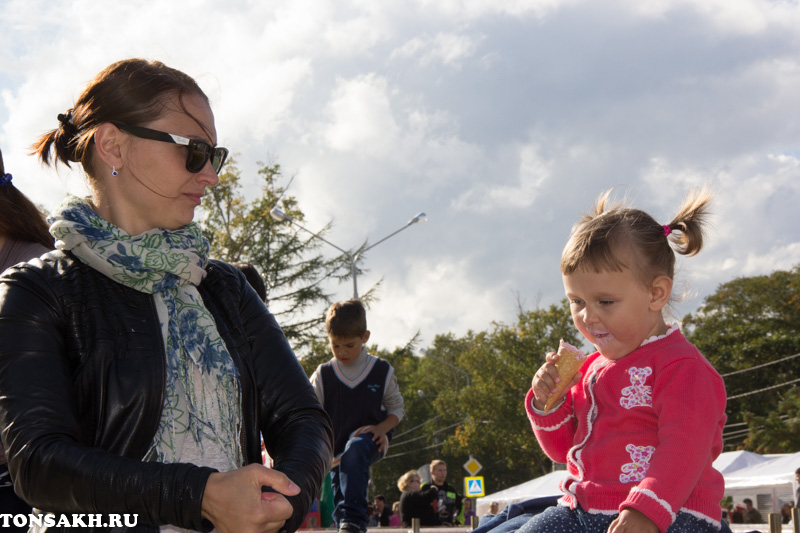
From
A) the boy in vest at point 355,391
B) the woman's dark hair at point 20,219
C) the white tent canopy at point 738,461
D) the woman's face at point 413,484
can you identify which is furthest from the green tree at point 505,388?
the woman's dark hair at point 20,219

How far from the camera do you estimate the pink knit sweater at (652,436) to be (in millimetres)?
2605

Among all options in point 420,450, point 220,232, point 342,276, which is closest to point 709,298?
point 420,450

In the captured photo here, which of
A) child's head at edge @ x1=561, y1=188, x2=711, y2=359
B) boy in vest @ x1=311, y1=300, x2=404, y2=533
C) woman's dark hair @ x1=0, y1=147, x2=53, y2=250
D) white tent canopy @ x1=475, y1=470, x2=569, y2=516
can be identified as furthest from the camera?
white tent canopy @ x1=475, y1=470, x2=569, y2=516

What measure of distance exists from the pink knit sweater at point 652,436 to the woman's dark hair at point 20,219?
8.08 feet

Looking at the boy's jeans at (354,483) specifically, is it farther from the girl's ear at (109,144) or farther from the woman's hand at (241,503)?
the woman's hand at (241,503)

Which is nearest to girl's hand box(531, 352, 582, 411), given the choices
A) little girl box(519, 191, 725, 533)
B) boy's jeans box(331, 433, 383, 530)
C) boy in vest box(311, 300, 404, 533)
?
little girl box(519, 191, 725, 533)

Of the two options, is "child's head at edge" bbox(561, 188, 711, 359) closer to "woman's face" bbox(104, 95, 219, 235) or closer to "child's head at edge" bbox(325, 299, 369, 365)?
"woman's face" bbox(104, 95, 219, 235)

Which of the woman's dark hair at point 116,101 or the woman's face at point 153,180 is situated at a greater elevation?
the woman's dark hair at point 116,101

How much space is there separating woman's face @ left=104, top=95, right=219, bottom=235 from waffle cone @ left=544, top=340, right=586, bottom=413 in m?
1.58

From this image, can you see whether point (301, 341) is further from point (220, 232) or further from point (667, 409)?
point (667, 409)

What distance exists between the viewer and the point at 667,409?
2.74 meters

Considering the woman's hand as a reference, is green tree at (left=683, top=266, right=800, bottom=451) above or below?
above

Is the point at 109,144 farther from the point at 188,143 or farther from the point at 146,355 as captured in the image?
the point at 146,355

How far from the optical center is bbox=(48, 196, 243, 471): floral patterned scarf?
2.05 m
